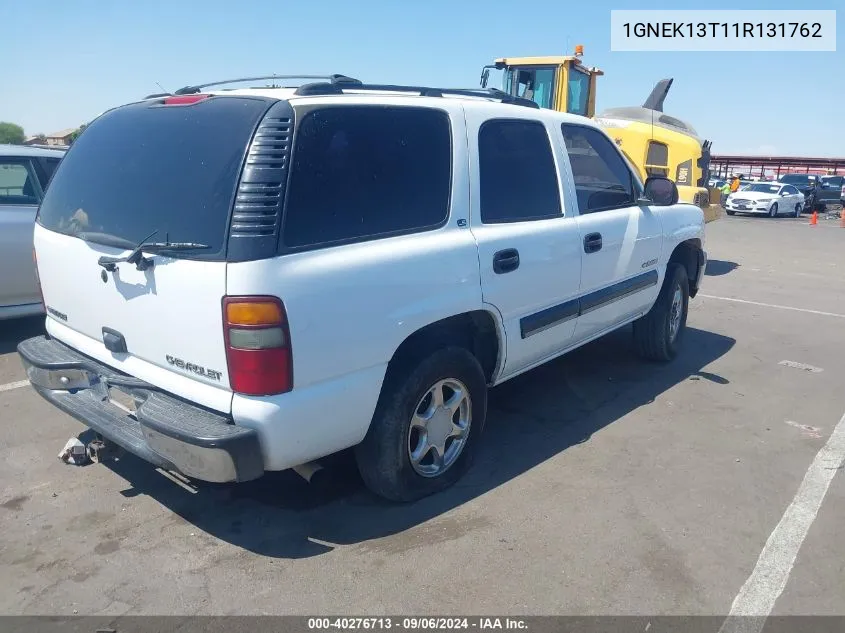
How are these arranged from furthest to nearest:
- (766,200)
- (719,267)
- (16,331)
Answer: (766,200)
(719,267)
(16,331)

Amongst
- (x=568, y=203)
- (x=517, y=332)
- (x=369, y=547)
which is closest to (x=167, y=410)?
(x=369, y=547)

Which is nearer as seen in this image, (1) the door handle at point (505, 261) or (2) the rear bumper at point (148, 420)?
(2) the rear bumper at point (148, 420)

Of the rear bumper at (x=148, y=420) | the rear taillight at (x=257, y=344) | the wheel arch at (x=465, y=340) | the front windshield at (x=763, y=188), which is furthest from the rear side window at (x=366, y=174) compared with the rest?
the front windshield at (x=763, y=188)

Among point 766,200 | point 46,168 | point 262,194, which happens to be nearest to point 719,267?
point 46,168

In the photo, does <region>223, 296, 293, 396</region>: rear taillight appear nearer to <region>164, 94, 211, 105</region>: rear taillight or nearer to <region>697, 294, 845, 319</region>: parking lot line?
<region>164, 94, 211, 105</region>: rear taillight

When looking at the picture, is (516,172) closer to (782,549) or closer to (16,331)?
(782,549)

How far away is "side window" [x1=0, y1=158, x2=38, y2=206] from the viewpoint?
5938mm

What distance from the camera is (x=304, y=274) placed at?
2736 mm

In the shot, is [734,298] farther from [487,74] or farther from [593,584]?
[593,584]

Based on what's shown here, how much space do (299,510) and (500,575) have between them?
107 cm

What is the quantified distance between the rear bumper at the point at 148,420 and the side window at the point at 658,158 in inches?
403

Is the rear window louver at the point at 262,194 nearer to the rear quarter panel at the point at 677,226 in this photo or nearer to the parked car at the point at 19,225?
the rear quarter panel at the point at 677,226

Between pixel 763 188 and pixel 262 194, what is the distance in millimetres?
28099

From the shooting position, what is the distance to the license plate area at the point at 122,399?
123 inches
